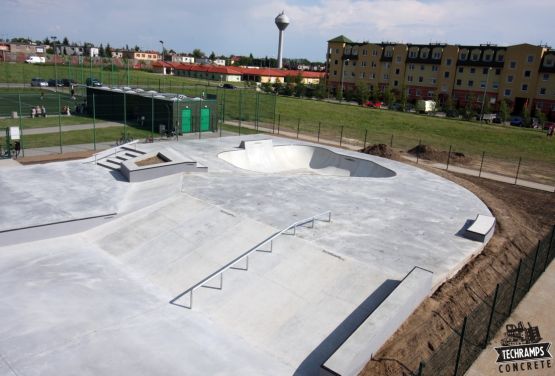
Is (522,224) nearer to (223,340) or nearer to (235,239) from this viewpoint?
(235,239)

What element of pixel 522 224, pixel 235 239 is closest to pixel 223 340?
pixel 235 239

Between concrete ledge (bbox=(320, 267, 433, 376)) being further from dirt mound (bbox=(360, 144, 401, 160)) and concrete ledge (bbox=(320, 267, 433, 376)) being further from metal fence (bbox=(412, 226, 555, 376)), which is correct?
dirt mound (bbox=(360, 144, 401, 160))

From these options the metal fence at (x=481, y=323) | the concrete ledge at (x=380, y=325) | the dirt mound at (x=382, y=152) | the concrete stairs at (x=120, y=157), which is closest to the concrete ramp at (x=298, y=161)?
the dirt mound at (x=382, y=152)

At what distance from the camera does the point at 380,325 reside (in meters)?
10.2

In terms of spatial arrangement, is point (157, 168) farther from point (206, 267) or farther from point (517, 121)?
point (517, 121)

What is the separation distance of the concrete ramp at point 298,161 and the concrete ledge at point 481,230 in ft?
27.1

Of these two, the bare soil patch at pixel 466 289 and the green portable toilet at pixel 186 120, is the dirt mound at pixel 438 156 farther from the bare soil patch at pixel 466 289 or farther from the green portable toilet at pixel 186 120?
the green portable toilet at pixel 186 120

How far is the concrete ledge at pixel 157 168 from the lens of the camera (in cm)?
2009

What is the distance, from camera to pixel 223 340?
10.6 metres

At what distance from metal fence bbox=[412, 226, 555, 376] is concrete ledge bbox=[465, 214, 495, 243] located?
1.48m

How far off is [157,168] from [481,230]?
13.7 meters

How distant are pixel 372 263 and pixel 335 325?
9.81 ft

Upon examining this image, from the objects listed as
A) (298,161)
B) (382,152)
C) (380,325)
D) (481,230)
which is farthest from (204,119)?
(380,325)

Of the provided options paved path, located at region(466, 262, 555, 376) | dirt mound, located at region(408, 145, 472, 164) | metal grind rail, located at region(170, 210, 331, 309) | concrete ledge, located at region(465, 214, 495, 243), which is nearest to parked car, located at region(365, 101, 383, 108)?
dirt mound, located at region(408, 145, 472, 164)
